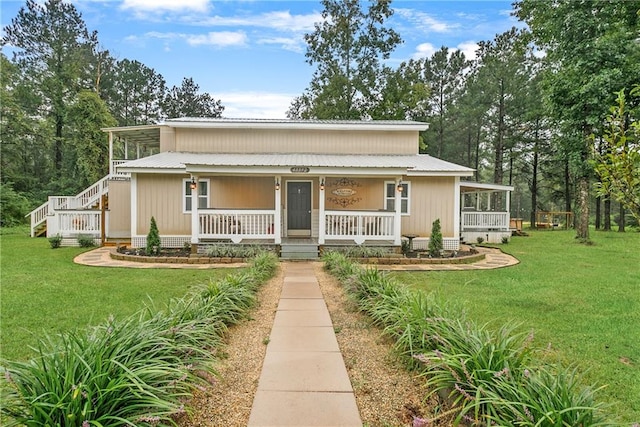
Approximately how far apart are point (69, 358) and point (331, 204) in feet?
37.7

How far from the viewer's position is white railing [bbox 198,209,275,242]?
1140 cm

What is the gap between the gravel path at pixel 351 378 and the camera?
278 centimetres

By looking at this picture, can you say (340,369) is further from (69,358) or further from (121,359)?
(69,358)

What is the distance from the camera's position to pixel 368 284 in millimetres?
5902

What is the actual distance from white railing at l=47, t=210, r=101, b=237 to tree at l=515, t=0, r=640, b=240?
63.3ft

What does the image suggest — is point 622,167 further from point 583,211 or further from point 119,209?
point 583,211

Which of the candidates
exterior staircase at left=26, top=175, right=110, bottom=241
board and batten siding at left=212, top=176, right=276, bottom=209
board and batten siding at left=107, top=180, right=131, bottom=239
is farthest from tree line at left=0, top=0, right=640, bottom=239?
board and batten siding at left=212, top=176, right=276, bottom=209

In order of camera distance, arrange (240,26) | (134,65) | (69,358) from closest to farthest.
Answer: (69,358), (240,26), (134,65)

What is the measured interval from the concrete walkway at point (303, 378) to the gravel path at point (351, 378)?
0.29 feet

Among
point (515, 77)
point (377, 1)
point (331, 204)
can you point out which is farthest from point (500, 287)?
point (377, 1)

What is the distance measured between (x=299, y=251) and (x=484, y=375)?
881 cm

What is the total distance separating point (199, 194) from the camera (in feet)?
43.3

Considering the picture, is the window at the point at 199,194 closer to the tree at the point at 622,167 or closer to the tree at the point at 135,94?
the tree at the point at 622,167

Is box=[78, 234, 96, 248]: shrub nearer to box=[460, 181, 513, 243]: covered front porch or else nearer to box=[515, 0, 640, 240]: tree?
box=[460, 181, 513, 243]: covered front porch
